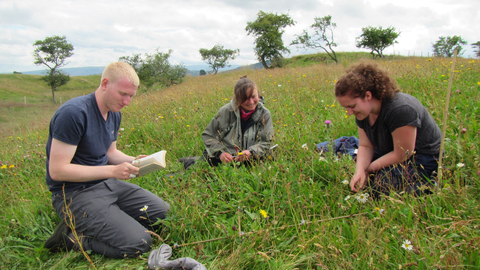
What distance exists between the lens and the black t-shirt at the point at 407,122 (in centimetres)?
207

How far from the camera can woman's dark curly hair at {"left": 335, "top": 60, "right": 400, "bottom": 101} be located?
2.10 meters

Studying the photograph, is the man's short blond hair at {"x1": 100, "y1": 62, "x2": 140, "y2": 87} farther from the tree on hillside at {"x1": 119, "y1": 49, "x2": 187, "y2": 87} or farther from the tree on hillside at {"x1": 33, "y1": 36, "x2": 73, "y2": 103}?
the tree on hillside at {"x1": 33, "y1": 36, "x2": 73, "y2": 103}

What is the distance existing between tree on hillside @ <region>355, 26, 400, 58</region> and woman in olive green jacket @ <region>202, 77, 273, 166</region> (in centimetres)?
3900

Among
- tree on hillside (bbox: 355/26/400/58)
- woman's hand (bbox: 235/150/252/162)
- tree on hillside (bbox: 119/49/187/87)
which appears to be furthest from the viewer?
tree on hillside (bbox: 355/26/400/58)

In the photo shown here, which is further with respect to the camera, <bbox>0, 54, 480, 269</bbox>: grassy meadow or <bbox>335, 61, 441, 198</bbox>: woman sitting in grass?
<bbox>335, 61, 441, 198</bbox>: woman sitting in grass

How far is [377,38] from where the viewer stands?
117 ft

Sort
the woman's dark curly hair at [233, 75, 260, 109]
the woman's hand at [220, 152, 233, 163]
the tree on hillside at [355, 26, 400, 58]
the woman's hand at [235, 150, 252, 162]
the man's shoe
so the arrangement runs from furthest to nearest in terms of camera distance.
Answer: the tree on hillside at [355, 26, 400, 58], the woman's dark curly hair at [233, 75, 260, 109], the woman's hand at [220, 152, 233, 163], the woman's hand at [235, 150, 252, 162], the man's shoe

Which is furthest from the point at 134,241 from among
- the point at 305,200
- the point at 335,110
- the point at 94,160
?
the point at 335,110

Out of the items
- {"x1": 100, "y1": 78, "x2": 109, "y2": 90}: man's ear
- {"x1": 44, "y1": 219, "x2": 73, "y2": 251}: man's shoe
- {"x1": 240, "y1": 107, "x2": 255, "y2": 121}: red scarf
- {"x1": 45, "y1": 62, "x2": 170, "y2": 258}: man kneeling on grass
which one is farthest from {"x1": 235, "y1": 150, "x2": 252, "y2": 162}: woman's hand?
{"x1": 44, "y1": 219, "x2": 73, "y2": 251}: man's shoe

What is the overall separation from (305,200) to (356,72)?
1197mm

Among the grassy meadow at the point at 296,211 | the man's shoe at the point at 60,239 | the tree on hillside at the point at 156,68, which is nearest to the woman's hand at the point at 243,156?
the grassy meadow at the point at 296,211

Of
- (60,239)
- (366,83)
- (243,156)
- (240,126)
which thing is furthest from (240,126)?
(60,239)

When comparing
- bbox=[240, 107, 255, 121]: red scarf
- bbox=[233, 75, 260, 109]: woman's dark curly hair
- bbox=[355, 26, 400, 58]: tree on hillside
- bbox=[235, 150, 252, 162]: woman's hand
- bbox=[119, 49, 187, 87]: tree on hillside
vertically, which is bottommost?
bbox=[235, 150, 252, 162]: woman's hand

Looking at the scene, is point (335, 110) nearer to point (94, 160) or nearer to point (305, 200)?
point (305, 200)
